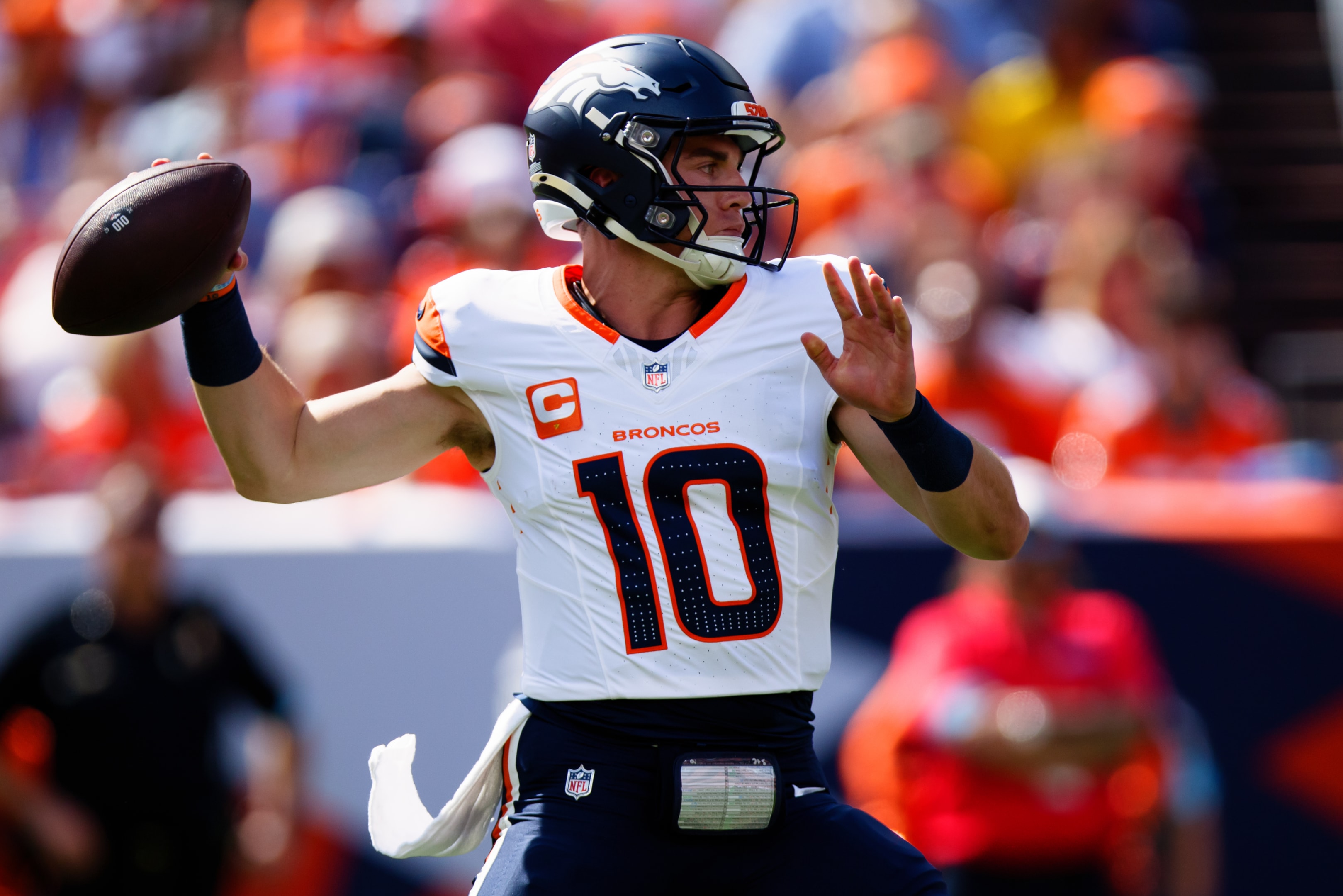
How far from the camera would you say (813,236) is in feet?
24.2

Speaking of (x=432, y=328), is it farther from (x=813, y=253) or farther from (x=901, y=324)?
(x=813, y=253)

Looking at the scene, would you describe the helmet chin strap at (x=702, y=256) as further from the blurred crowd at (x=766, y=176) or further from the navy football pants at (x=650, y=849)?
the blurred crowd at (x=766, y=176)

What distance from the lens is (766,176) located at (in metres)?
7.70

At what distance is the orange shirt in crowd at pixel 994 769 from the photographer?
18.2 feet

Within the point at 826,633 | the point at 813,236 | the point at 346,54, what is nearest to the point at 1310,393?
the point at 813,236

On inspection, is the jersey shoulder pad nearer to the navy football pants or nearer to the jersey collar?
the jersey collar

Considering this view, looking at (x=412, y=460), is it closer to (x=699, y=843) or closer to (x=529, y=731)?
(x=529, y=731)

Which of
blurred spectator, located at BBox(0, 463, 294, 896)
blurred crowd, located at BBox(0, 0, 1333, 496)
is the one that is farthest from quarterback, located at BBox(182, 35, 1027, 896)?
blurred crowd, located at BBox(0, 0, 1333, 496)

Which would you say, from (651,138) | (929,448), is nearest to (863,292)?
(929,448)

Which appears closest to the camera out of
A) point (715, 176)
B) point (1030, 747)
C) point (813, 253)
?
point (715, 176)

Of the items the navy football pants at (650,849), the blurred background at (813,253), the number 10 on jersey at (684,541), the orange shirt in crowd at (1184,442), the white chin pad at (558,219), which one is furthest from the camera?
the orange shirt in crowd at (1184,442)

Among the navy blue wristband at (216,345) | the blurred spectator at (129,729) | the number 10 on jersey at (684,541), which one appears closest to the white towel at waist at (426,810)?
the number 10 on jersey at (684,541)

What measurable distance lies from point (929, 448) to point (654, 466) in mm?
489

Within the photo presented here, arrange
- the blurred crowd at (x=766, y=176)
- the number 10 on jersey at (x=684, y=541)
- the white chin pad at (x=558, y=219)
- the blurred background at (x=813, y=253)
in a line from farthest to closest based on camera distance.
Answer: the blurred crowd at (x=766, y=176)
the blurred background at (x=813, y=253)
the white chin pad at (x=558, y=219)
the number 10 on jersey at (x=684, y=541)
